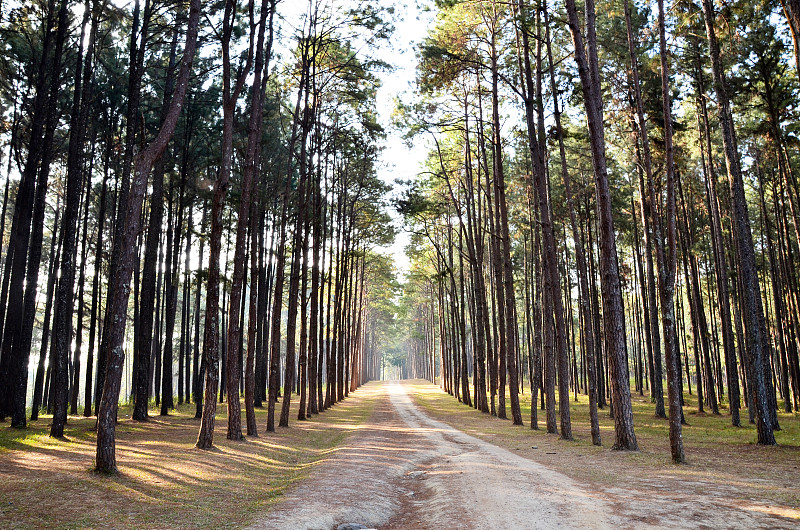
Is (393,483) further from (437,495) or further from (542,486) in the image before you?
(542,486)

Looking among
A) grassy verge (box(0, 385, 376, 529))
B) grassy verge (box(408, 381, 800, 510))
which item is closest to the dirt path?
grassy verge (box(0, 385, 376, 529))

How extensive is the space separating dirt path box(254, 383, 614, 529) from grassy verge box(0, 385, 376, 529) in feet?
2.52

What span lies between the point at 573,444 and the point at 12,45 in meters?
24.7

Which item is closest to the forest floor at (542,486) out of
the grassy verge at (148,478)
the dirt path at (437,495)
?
the dirt path at (437,495)

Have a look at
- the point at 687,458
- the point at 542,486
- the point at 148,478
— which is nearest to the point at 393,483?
the point at 542,486

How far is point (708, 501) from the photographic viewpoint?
7.32 meters

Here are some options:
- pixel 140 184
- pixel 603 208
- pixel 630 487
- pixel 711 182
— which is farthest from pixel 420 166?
pixel 630 487

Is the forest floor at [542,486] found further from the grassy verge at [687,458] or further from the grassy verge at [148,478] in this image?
the grassy verge at [148,478]

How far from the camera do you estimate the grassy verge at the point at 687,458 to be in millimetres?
8477

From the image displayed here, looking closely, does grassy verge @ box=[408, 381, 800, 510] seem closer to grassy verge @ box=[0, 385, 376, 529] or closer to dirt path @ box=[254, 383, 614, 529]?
dirt path @ box=[254, 383, 614, 529]

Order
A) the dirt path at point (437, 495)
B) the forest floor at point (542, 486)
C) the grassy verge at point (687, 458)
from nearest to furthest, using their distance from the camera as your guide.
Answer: the forest floor at point (542, 486), the dirt path at point (437, 495), the grassy verge at point (687, 458)

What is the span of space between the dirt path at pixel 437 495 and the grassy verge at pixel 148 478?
30.3 inches

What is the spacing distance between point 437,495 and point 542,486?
5.93ft

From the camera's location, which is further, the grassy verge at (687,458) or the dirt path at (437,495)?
the grassy verge at (687,458)
